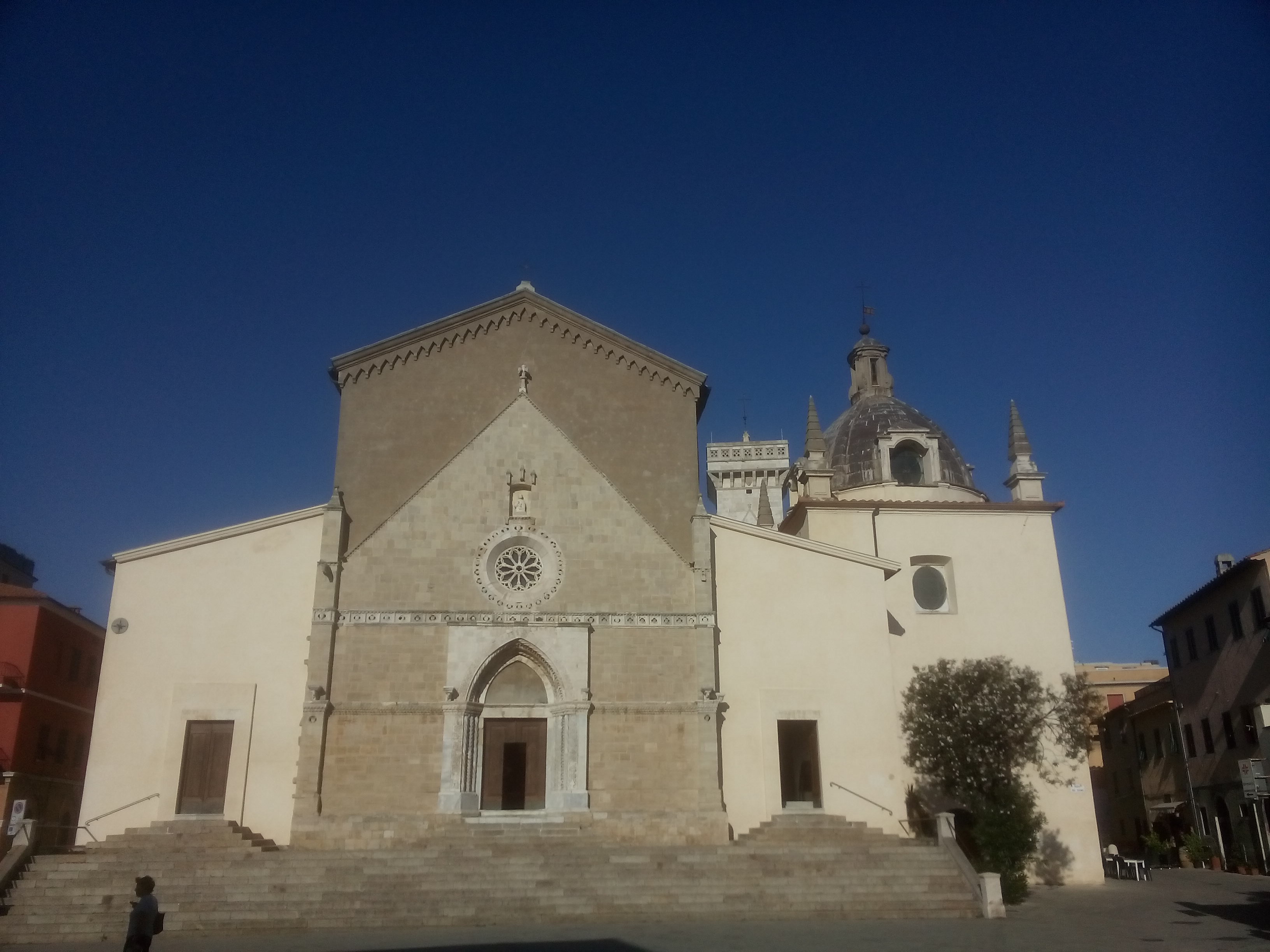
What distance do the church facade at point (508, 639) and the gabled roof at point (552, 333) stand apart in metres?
0.07

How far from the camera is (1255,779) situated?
1719cm

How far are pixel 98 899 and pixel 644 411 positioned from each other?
16831 millimetres

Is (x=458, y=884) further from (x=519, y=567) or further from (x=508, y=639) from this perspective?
(x=519, y=567)

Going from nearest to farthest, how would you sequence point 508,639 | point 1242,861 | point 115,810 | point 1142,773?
point 115,810
point 508,639
point 1242,861
point 1142,773

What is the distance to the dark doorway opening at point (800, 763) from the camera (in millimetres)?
24562

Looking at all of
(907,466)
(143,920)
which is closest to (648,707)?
(143,920)

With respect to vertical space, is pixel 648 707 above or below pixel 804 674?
below

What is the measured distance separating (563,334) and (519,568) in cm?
708

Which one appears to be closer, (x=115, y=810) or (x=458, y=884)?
(x=458, y=884)

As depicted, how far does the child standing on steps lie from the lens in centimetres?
1106

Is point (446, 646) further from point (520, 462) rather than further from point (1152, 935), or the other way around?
point (1152, 935)

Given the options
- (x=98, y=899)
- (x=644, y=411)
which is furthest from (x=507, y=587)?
(x=98, y=899)

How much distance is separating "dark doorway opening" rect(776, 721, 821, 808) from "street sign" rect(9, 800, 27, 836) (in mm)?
16044

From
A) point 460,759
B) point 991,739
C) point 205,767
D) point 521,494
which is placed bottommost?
point 205,767
